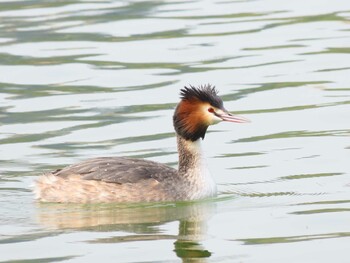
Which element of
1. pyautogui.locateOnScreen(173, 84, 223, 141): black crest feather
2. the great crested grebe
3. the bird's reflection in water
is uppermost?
pyautogui.locateOnScreen(173, 84, 223, 141): black crest feather

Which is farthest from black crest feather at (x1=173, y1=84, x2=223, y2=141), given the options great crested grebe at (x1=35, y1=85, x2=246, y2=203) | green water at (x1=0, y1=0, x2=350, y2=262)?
green water at (x1=0, y1=0, x2=350, y2=262)

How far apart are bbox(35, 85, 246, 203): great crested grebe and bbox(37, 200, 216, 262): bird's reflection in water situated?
0.10m

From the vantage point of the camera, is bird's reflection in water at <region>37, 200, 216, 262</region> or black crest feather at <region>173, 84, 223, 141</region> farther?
black crest feather at <region>173, 84, 223, 141</region>

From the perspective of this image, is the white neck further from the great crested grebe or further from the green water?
the green water

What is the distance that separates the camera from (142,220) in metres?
13.3

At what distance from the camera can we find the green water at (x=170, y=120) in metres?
12.3

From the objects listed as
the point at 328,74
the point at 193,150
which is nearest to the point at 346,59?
the point at 328,74

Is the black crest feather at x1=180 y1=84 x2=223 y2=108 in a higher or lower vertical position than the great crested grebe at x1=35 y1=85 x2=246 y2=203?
higher

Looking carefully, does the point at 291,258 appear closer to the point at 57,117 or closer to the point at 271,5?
the point at 57,117

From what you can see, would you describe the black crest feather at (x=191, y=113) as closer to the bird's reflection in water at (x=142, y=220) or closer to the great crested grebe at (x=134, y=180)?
the great crested grebe at (x=134, y=180)

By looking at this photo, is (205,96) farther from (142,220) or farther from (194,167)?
(142,220)

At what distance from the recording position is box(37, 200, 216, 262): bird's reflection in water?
12.3 metres

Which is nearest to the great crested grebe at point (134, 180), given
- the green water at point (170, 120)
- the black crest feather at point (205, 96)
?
the black crest feather at point (205, 96)

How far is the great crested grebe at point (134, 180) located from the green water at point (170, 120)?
0.45 ft
